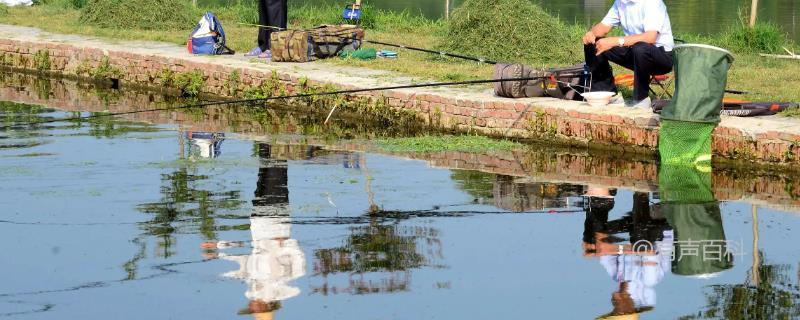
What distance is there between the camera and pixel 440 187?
34.2 feet

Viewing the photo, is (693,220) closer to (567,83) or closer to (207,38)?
(567,83)

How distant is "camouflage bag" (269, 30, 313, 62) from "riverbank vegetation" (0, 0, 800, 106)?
329mm

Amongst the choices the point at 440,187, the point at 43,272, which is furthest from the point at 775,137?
the point at 43,272

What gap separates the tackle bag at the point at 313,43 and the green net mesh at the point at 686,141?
5.78m

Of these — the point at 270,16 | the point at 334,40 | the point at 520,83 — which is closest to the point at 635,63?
the point at 520,83

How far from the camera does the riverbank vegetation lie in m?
14.5

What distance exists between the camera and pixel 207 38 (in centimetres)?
1698

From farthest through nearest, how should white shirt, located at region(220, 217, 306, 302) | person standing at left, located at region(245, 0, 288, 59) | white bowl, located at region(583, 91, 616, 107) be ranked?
1. person standing at left, located at region(245, 0, 288, 59)
2. white bowl, located at region(583, 91, 616, 107)
3. white shirt, located at region(220, 217, 306, 302)

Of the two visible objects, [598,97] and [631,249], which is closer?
[631,249]

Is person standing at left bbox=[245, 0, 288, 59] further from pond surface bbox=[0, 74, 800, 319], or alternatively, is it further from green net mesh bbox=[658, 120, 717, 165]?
green net mesh bbox=[658, 120, 717, 165]

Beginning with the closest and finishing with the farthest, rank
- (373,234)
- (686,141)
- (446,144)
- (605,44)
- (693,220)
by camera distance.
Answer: (373,234), (693,220), (686,141), (605,44), (446,144)

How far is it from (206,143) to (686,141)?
4.08 meters

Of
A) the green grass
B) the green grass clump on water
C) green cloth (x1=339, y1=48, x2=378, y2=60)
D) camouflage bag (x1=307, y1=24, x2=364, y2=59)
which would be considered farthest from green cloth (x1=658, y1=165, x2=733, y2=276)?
camouflage bag (x1=307, y1=24, x2=364, y2=59)

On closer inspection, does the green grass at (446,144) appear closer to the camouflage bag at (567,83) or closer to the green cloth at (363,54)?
the camouflage bag at (567,83)
